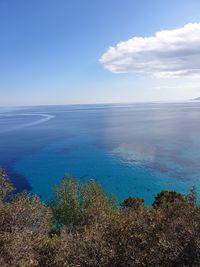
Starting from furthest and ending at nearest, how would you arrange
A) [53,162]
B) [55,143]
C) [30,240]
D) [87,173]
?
[55,143] → [53,162] → [87,173] → [30,240]

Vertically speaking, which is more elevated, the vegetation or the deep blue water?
the vegetation

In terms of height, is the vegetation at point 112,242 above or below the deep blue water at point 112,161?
above

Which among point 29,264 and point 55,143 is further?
point 55,143

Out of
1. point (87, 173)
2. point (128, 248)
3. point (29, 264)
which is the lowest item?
point (87, 173)

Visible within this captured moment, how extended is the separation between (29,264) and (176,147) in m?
86.8

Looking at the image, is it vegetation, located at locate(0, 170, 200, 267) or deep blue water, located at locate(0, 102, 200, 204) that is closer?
vegetation, located at locate(0, 170, 200, 267)

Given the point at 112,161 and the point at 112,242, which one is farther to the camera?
the point at 112,161

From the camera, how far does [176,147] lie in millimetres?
99562

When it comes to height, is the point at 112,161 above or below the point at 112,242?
below

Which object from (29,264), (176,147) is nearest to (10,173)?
(176,147)

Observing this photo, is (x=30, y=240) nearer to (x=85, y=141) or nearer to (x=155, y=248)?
(x=155, y=248)

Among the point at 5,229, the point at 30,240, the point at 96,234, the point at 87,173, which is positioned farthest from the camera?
the point at 87,173

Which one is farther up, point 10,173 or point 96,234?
point 96,234

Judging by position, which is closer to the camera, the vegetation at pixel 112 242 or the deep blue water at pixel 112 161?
the vegetation at pixel 112 242
